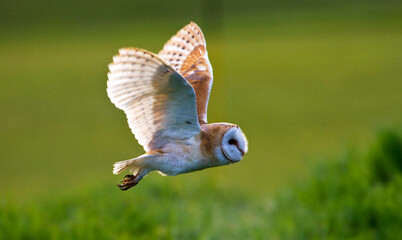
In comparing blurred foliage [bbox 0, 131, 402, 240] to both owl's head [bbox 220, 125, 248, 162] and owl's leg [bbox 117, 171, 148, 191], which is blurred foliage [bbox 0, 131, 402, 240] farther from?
owl's head [bbox 220, 125, 248, 162]

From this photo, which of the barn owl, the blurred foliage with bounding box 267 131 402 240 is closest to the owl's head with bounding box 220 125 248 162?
the barn owl

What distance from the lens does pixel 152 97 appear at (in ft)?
5.57

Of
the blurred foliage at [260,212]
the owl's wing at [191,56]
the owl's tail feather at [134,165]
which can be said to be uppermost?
the owl's wing at [191,56]

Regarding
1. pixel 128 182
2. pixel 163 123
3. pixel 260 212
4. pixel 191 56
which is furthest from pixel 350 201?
pixel 128 182

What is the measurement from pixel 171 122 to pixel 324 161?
3146mm

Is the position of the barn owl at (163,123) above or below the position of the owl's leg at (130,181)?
above

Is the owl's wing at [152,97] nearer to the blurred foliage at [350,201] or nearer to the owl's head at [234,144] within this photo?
the owl's head at [234,144]

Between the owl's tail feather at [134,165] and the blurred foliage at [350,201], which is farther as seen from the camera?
the blurred foliage at [350,201]

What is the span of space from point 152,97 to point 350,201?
2275 mm

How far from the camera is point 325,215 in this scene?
145 inches

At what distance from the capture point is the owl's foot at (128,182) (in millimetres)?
1590

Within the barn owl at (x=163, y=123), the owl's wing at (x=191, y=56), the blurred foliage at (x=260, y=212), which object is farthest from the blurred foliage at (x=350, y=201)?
the barn owl at (x=163, y=123)

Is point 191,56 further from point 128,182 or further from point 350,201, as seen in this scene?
point 350,201

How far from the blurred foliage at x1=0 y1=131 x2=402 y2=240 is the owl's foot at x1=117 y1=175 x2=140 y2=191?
1.50 m
